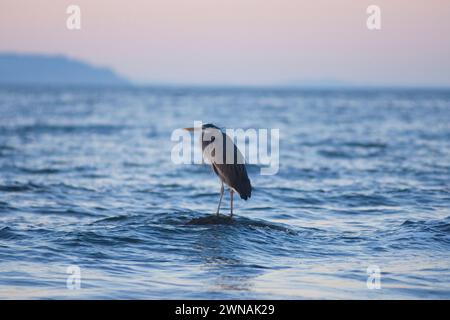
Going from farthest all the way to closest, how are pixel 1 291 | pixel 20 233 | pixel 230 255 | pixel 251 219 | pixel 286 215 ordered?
1. pixel 286 215
2. pixel 251 219
3. pixel 20 233
4. pixel 230 255
5. pixel 1 291

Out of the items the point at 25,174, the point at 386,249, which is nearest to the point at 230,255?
the point at 386,249

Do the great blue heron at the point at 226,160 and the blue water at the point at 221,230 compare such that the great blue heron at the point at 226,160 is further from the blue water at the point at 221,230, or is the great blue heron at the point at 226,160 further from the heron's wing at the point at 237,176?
the blue water at the point at 221,230

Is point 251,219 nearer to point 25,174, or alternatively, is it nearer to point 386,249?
point 386,249

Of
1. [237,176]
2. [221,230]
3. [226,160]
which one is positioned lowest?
[221,230]

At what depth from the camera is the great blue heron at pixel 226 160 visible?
11648 mm

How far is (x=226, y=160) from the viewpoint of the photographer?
1166 cm

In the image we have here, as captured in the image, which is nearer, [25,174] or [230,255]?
[230,255]

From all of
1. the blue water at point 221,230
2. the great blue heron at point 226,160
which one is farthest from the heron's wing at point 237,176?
the blue water at point 221,230

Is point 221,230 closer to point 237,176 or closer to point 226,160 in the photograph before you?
point 237,176

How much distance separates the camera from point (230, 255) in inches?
370

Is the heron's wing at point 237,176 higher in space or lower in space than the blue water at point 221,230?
higher

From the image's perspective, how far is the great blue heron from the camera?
11.6 meters

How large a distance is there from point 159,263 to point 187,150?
18.4 metres

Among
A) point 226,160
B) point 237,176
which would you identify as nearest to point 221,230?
point 237,176
